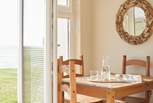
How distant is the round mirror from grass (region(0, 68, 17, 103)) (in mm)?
2027

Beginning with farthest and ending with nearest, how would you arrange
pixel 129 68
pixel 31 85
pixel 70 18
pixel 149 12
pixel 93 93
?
1. pixel 70 18
2. pixel 129 68
3. pixel 149 12
4. pixel 31 85
5. pixel 93 93

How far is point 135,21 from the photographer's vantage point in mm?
3750

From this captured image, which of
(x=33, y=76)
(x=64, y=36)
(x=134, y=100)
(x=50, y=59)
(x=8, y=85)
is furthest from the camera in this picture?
(x=8, y=85)

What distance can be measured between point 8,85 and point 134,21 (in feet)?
7.90

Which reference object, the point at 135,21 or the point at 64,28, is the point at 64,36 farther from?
the point at 135,21

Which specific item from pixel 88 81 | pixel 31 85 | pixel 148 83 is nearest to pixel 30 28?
pixel 31 85

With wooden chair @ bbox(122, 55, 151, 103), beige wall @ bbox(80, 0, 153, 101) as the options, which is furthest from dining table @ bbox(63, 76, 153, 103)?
beige wall @ bbox(80, 0, 153, 101)

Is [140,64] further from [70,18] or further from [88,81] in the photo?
[70,18]

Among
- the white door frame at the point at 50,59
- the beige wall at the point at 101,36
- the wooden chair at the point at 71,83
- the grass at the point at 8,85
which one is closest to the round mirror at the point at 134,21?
the beige wall at the point at 101,36

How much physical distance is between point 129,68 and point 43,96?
58.1 inches

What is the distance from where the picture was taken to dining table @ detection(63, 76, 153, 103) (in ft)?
8.55

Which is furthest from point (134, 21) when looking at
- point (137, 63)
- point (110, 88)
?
point (110, 88)

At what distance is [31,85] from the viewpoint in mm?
3045

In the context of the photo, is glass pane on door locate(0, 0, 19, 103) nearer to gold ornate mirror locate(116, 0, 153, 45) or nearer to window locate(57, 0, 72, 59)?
window locate(57, 0, 72, 59)
